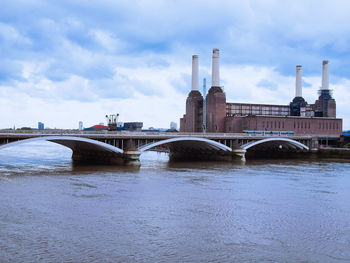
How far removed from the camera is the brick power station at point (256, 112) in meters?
97.4

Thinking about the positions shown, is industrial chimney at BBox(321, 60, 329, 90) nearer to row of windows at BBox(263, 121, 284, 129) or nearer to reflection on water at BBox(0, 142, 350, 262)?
row of windows at BBox(263, 121, 284, 129)

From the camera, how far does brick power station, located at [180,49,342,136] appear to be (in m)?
97.4

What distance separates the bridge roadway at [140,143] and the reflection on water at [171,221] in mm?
9405

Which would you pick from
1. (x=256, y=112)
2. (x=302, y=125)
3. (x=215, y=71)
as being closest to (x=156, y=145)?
(x=215, y=71)

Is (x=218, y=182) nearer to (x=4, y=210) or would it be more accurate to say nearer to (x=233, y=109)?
(x=4, y=210)

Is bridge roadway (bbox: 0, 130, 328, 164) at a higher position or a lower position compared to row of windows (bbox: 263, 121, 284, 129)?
lower

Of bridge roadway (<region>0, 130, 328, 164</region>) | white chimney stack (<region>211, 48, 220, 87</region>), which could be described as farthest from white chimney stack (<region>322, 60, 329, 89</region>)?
bridge roadway (<region>0, 130, 328, 164</region>)

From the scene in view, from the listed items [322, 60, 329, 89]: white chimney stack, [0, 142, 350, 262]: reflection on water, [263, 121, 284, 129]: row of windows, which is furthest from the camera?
[322, 60, 329, 89]: white chimney stack

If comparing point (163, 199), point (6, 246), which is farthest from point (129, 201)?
point (6, 246)

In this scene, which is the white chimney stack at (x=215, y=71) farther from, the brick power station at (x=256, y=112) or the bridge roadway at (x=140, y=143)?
the bridge roadway at (x=140, y=143)

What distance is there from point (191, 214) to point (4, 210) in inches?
425

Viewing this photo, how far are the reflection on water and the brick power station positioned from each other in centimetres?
6026

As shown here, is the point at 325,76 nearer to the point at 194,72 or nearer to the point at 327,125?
the point at 327,125

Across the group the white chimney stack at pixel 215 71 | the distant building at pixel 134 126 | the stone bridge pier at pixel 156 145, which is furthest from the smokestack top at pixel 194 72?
the distant building at pixel 134 126
